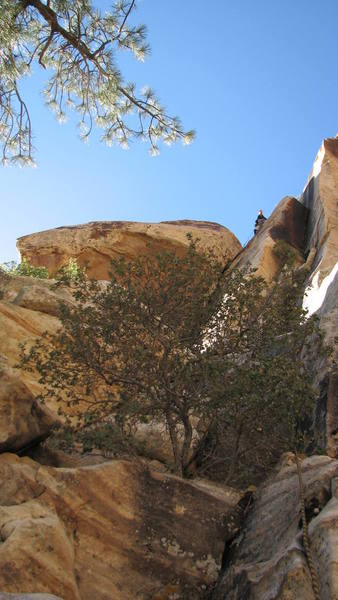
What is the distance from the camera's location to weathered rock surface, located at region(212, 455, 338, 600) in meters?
3.48

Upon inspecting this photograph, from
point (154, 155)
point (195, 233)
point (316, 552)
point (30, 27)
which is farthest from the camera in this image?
point (195, 233)

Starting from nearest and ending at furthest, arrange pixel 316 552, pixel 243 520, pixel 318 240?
pixel 316 552
pixel 243 520
pixel 318 240

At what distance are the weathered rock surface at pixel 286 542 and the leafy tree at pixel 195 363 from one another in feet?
3.16

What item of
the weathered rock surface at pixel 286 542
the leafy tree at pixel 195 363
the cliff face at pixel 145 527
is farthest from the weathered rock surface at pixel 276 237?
the weathered rock surface at pixel 286 542

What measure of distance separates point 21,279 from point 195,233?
28.8 ft

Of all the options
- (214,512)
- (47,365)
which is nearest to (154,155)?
(47,365)

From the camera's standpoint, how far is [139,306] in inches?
304

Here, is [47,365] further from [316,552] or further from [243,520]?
[316,552]

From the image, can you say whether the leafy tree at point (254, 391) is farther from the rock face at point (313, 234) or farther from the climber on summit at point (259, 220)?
the climber on summit at point (259, 220)

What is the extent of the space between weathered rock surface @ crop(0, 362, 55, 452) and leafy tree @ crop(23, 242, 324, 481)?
628 mm

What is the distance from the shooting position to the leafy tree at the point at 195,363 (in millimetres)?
6734

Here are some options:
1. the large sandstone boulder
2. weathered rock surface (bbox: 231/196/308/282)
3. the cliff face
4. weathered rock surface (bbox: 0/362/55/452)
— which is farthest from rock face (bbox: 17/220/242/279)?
weathered rock surface (bbox: 0/362/55/452)

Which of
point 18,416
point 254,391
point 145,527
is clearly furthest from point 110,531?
point 254,391

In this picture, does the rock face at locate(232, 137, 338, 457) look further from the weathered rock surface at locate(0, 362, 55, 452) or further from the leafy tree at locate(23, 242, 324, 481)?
the weathered rock surface at locate(0, 362, 55, 452)
